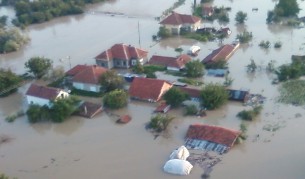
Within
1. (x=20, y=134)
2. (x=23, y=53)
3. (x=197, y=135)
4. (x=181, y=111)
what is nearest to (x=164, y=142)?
(x=197, y=135)

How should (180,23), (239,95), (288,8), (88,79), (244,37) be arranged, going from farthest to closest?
(288,8) < (180,23) < (244,37) < (88,79) < (239,95)

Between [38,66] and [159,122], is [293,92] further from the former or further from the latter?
[38,66]

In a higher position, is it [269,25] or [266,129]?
[269,25]

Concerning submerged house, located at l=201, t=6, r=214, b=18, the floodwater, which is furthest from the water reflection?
submerged house, located at l=201, t=6, r=214, b=18

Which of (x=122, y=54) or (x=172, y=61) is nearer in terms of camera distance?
(x=172, y=61)

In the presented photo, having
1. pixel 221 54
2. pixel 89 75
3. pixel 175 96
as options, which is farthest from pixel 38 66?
pixel 221 54

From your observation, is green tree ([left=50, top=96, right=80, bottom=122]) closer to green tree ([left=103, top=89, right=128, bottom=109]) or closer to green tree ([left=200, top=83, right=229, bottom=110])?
green tree ([left=103, top=89, right=128, bottom=109])

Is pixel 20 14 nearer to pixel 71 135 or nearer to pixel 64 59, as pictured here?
pixel 64 59
